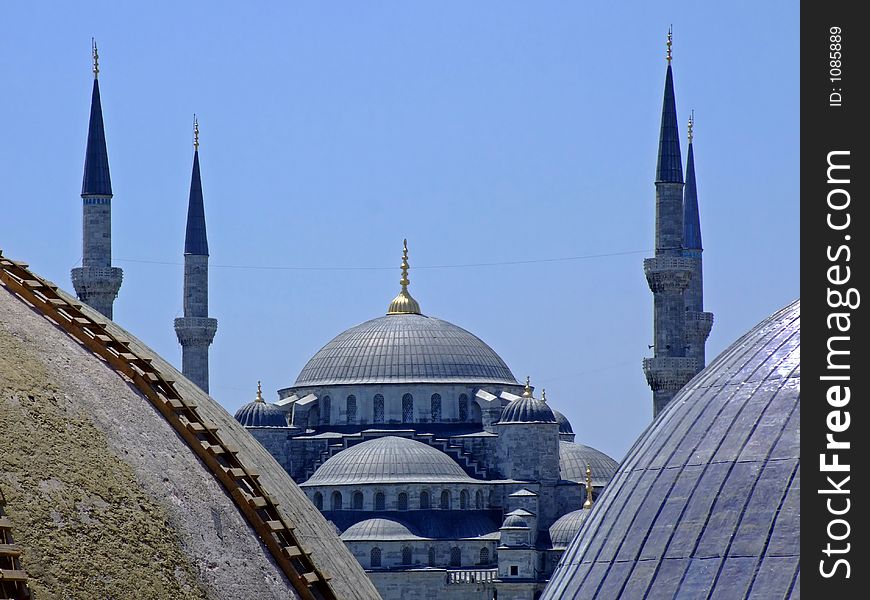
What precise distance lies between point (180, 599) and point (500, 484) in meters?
50.4

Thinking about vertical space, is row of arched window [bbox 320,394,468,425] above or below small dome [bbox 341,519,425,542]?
above

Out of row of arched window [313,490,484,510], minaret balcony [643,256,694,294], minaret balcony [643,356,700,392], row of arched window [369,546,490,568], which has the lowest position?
row of arched window [369,546,490,568]

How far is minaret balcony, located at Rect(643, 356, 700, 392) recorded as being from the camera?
40.4 m

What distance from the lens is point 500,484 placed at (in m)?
56.4

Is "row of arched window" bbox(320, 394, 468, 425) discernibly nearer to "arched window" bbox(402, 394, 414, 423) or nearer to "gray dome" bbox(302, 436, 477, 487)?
"arched window" bbox(402, 394, 414, 423)

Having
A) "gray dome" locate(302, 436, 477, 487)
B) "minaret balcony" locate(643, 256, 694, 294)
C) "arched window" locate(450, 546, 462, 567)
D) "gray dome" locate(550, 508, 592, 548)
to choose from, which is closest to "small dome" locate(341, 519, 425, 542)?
"arched window" locate(450, 546, 462, 567)

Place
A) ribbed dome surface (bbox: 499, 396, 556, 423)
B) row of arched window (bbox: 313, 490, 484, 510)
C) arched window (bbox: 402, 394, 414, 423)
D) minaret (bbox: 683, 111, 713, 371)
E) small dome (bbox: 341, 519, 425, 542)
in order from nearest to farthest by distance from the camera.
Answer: minaret (bbox: 683, 111, 713, 371) < small dome (bbox: 341, 519, 425, 542) < row of arched window (bbox: 313, 490, 484, 510) < ribbed dome surface (bbox: 499, 396, 556, 423) < arched window (bbox: 402, 394, 414, 423)

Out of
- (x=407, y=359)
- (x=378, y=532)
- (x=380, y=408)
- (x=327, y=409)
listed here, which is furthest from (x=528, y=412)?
(x=327, y=409)

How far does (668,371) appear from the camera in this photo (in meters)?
40.6

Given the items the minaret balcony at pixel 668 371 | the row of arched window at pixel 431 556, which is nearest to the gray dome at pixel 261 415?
the row of arched window at pixel 431 556

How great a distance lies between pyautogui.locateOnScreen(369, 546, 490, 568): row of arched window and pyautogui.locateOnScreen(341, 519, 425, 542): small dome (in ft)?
1.18

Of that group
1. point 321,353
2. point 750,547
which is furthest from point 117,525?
point 321,353

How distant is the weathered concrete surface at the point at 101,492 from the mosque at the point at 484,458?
3cm
